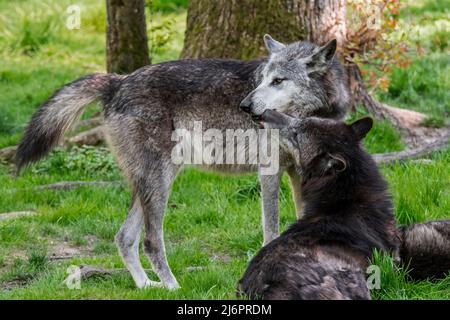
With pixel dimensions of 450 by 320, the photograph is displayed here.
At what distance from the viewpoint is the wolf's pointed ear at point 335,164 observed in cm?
530

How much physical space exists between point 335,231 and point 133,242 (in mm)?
1898

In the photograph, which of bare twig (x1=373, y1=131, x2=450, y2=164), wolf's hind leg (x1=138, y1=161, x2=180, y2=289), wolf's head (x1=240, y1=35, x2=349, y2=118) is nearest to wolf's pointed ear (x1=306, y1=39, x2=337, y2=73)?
wolf's head (x1=240, y1=35, x2=349, y2=118)

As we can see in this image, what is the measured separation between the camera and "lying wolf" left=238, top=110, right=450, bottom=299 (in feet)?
15.5

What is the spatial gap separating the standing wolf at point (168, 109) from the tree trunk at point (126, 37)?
430 centimetres

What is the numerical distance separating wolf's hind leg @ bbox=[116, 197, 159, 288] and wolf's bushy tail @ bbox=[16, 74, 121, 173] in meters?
0.83

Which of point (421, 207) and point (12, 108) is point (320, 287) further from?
point (12, 108)

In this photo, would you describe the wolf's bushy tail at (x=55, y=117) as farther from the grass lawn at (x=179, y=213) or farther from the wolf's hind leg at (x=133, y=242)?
the grass lawn at (x=179, y=213)

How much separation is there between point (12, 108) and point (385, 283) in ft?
25.1

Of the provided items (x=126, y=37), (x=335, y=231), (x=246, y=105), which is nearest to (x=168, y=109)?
(x=246, y=105)

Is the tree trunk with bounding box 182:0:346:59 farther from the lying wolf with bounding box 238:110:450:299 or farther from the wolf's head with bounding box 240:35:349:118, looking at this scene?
the lying wolf with bounding box 238:110:450:299

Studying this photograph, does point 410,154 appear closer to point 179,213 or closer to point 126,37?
point 179,213

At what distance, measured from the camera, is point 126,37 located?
35.5ft

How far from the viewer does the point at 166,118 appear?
6.23 metres
